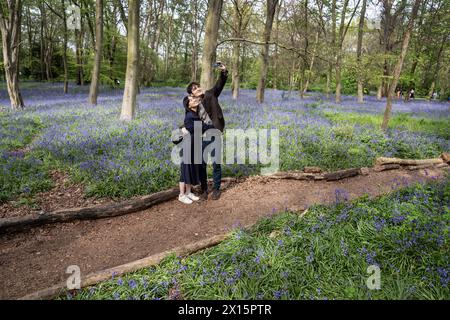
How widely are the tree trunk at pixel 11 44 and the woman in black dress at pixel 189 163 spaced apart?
46.9 ft

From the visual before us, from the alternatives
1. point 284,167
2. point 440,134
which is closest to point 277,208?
point 284,167

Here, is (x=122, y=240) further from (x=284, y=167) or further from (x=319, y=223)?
(x=284, y=167)

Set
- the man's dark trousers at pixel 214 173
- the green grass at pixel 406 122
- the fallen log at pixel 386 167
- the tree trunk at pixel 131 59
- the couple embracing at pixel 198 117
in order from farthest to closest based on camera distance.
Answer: the green grass at pixel 406 122 → the tree trunk at pixel 131 59 → the fallen log at pixel 386 167 → the man's dark trousers at pixel 214 173 → the couple embracing at pixel 198 117

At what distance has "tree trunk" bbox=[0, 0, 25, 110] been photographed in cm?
1430

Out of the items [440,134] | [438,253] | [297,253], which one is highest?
[440,134]

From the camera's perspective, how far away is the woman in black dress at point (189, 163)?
5.77 metres

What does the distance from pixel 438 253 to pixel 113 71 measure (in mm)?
32313

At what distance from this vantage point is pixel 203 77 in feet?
27.2

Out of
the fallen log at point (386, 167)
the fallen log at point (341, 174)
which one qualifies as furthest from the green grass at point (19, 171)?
the fallen log at point (386, 167)

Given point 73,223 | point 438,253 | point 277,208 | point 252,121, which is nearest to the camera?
→ point 438,253

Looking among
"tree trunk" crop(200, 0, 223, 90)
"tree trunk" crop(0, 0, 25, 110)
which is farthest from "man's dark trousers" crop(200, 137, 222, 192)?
"tree trunk" crop(0, 0, 25, 110)

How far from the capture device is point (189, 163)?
590 centimetres

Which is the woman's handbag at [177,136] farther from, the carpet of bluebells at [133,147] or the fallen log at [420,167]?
the fallen log at [420,167]

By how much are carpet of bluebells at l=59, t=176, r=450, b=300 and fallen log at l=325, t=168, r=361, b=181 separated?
101 inches
